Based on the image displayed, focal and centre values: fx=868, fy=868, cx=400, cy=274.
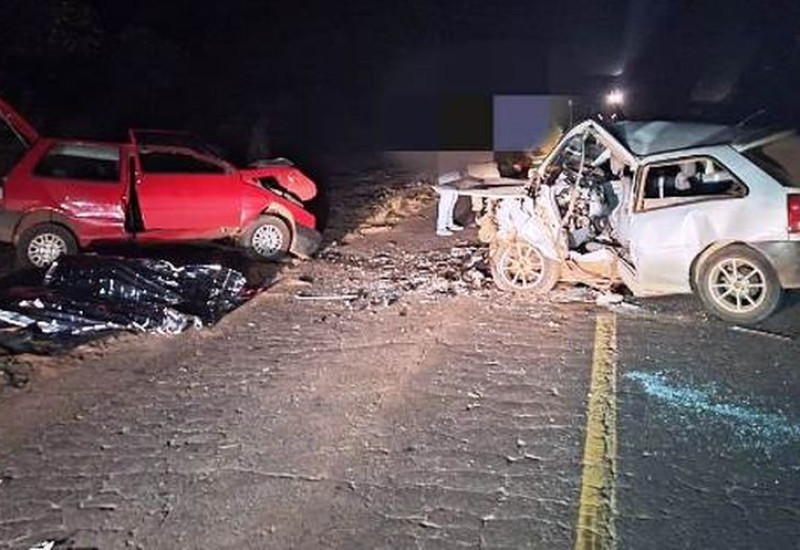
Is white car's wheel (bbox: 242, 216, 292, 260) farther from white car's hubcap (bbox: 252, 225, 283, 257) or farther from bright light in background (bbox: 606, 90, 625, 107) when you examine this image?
bright light in background (bbox: 606, 90, 625, 107)

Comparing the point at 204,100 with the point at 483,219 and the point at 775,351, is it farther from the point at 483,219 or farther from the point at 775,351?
the point at 775,351

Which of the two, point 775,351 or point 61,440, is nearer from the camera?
point 61,440

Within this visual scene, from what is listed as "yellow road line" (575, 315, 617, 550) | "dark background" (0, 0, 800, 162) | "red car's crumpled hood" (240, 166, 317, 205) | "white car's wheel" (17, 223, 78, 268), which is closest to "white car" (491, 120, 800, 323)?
"yellow road line" (575, 315, 617, 550)

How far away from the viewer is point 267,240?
10.8 m

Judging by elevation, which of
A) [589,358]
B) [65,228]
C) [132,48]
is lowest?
[589,358]

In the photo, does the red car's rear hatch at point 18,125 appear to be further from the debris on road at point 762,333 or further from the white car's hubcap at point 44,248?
the debris on road at point 762,333

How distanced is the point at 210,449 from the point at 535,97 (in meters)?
12.5

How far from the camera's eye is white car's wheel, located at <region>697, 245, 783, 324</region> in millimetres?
7297

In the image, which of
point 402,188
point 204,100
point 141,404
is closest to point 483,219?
point 141,404

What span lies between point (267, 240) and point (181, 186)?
1.22 m

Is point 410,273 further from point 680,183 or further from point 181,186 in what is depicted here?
point 680,183

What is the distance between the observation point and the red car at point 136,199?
9836 mm

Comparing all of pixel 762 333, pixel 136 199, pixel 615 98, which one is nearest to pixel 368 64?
pixel 615 98

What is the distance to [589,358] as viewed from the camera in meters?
6.84
